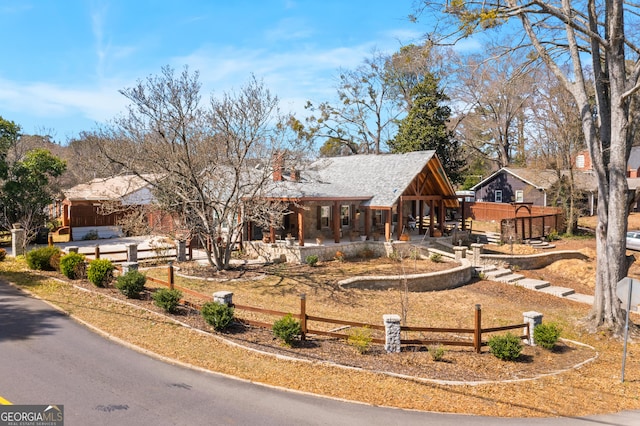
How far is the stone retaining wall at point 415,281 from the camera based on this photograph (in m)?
19.8

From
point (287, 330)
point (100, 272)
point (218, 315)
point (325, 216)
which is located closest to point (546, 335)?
point (287, 330)

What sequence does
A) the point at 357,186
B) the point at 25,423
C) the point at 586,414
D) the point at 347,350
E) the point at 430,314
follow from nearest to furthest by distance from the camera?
the point at 25,423
the point at 586,414
the point at 347,350
the point at 430,314
the point at 357,186

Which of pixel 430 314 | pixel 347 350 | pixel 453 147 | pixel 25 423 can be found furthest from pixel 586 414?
pixel 453 147

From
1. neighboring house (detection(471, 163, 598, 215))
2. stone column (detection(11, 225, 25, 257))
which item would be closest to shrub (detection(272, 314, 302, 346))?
stone column (detection(11, 225, 25, 257))

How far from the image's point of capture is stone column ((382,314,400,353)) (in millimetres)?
11648

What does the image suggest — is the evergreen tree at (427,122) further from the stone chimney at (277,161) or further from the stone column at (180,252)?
the stone column at (180,252)

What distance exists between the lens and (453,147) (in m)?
42.1

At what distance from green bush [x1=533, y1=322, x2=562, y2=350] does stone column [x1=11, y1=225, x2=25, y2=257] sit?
76.9ft

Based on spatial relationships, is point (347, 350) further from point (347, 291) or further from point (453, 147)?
point (453, 147)

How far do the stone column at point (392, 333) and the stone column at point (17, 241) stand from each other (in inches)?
785

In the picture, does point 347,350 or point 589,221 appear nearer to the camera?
point 347,350

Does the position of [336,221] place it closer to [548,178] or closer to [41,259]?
[41,259]

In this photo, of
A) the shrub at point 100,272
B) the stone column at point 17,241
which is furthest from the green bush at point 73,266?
the stone column at point 17,241

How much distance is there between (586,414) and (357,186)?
65.3ft
